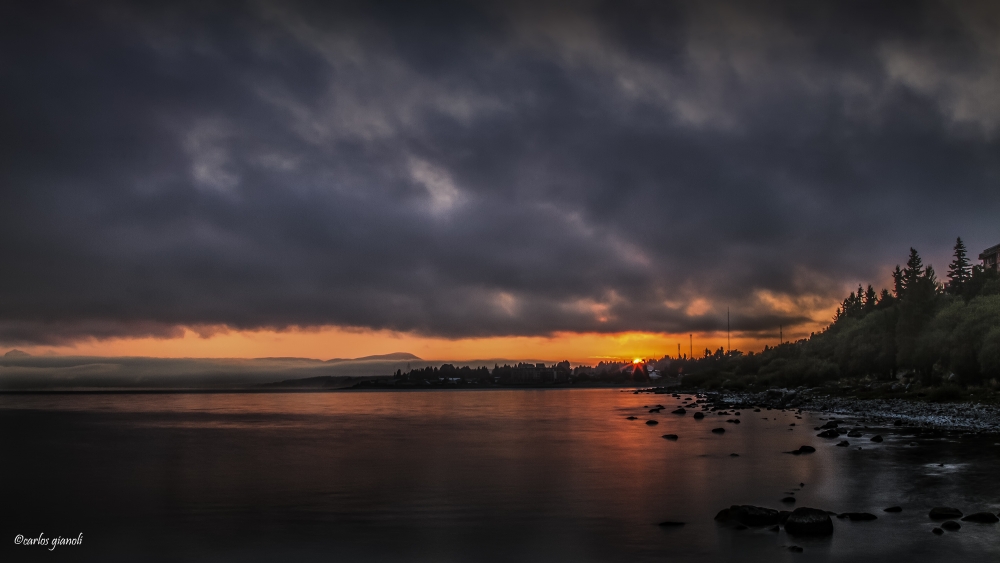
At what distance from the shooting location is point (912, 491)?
32000 mm

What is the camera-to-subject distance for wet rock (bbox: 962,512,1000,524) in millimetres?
24422

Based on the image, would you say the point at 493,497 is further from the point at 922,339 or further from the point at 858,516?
the point at 922,339

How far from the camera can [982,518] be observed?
80.5 feet

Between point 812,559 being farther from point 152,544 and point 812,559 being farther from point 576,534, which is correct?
point 152,544

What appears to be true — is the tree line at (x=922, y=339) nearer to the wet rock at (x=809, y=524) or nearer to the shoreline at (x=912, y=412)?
the shoreline at (x=912, y=412)

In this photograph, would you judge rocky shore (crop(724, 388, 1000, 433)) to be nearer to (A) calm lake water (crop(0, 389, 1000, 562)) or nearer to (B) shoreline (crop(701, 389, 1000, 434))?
(B) shoreline (crop(701, 389, 1000, 434))

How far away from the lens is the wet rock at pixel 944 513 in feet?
84.7

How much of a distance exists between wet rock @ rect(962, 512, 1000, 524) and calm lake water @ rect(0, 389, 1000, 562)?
28.8 inches

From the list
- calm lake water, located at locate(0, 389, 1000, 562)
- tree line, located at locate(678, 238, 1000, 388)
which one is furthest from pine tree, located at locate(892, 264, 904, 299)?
calm lake water, located at locate(0, 389, 1000, 562)

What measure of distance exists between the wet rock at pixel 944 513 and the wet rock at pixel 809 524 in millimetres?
5475

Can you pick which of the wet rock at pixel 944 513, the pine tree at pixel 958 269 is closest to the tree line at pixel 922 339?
→ the pine tree at pixel 958 269

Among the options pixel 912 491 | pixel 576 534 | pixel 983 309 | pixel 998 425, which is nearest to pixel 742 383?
pixel 983 309

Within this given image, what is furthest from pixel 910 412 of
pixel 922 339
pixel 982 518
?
pixel 982 518

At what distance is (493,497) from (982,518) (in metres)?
22.8
